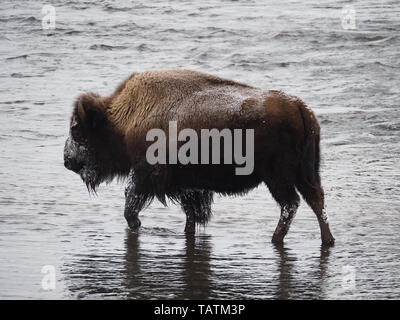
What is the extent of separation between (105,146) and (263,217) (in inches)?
67.3

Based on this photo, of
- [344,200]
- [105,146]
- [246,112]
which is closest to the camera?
[246,112]

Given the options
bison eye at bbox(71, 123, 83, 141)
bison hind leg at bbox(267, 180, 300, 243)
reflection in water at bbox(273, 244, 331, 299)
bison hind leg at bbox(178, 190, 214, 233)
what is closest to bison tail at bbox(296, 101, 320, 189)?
bison hind leg at bbox(267, 180, 300, 243)

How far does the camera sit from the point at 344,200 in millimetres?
10438

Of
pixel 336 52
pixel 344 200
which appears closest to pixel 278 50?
pixel 336 52

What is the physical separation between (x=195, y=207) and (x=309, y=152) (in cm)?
129

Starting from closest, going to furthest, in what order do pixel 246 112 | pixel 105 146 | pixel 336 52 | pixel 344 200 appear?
pixel 246 112
pixel 105 146
pixel 344 200
pixel 336 52

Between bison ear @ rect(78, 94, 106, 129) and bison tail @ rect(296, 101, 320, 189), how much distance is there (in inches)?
79.2

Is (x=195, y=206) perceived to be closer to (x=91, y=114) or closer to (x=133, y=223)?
(x=133, y=223)

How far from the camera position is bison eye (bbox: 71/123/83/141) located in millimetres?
9469

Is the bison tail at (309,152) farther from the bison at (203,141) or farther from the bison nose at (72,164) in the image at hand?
the bison nose at (72,164)

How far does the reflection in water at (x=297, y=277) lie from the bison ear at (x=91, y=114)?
7.09ft

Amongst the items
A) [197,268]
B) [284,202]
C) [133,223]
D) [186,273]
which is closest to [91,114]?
[133,223]

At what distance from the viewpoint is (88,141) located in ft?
31.1
